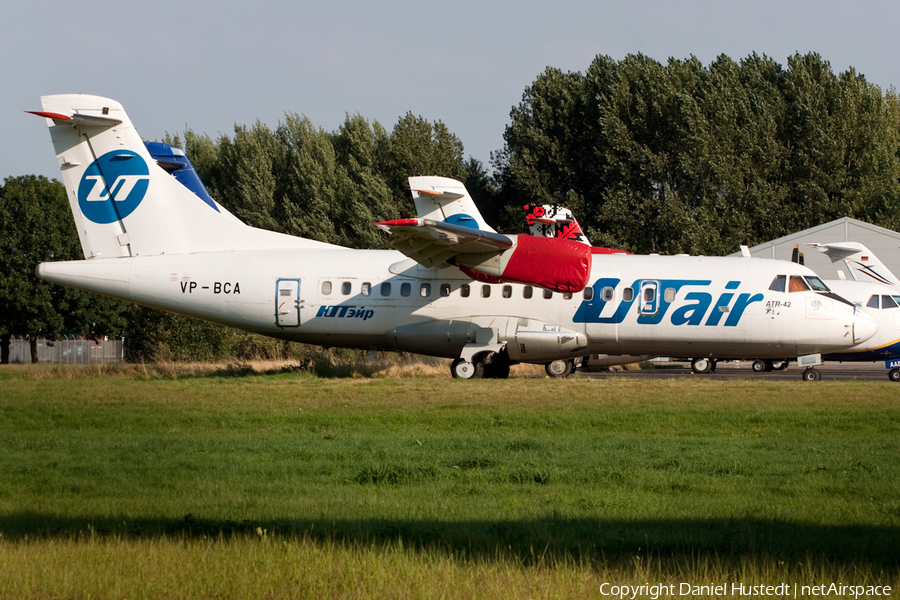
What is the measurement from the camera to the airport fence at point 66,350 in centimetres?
5014

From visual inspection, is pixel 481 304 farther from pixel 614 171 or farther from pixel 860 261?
pixel 614 171

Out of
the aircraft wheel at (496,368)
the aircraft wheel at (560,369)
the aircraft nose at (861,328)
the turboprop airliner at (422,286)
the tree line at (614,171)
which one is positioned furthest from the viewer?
the tree line at (614,171)

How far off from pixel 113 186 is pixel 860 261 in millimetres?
26777

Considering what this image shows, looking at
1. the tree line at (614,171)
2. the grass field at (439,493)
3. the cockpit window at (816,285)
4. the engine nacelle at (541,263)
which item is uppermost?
the tree line at (614,171)

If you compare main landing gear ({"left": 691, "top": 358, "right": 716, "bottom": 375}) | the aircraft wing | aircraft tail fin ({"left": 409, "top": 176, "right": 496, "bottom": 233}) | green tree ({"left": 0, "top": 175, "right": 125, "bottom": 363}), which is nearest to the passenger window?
the aircraft wing

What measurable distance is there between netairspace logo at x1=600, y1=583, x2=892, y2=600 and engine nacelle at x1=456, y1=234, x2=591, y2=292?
1571cm

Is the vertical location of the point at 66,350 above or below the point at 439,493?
below

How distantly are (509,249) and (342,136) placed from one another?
44.5 metres

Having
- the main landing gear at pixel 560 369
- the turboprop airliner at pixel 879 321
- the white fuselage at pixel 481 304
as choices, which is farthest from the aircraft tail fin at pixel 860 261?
the main landing gear at pixel 560 369

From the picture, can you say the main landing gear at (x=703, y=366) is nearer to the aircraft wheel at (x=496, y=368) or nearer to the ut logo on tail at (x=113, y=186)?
the aircraft wheel at (x=496, y=368)

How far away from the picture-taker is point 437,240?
68.3 feet

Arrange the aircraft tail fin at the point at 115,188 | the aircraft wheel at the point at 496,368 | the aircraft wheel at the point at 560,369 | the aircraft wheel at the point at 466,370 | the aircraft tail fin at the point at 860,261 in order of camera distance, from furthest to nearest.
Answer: the aircraft tail fin at the point at 860,261, the aircraft wheel at the point at 560,369, the aircraft wheel at the point at 496,368, the aircraft tail fin at the point at 115,188, the aircraft wheel at the point at 466,370

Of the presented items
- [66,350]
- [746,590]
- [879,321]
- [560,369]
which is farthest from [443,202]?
[66,350]

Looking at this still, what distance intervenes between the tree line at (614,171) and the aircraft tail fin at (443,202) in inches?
845
